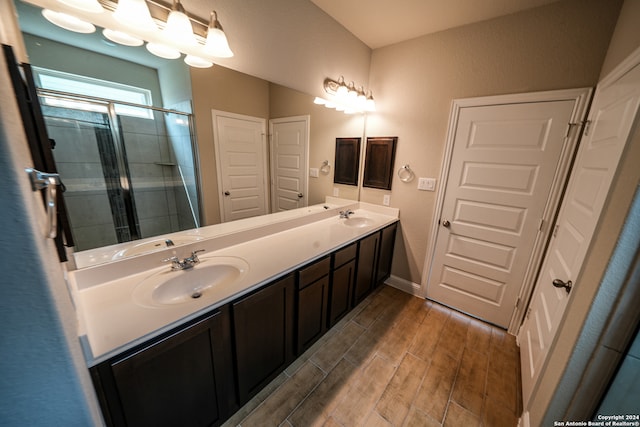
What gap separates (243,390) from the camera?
1229 mm

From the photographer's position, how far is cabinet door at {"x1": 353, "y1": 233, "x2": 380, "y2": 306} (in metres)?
1.98

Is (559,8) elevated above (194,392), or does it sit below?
above

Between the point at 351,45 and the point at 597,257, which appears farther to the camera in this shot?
the point at 351,45

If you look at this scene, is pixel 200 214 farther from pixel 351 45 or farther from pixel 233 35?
pixel 351 45

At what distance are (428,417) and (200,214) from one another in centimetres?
183

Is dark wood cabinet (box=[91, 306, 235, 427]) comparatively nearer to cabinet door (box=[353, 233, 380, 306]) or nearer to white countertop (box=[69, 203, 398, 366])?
white countertop (box=[69, 203, 398, 366])

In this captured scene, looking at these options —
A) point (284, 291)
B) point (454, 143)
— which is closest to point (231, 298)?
point (284, 291)

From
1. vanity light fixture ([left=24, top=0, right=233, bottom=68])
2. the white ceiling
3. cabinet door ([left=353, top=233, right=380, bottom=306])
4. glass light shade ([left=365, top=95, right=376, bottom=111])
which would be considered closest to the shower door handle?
vanity light fixture ([left=24, top=0, right=233, bottom=68])

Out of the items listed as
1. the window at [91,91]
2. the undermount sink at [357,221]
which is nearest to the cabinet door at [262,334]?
the window at [91,91]

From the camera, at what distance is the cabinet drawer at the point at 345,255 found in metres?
1.66

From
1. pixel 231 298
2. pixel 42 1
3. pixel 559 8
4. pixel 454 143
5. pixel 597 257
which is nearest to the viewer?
pixel 42 1

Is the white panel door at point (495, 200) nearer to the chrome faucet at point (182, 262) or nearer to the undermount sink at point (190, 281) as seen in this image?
the undermount sink at point (190, 281)

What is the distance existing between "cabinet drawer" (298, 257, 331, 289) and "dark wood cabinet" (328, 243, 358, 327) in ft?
0.32

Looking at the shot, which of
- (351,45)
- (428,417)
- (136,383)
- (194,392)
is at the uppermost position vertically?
(351,45)
